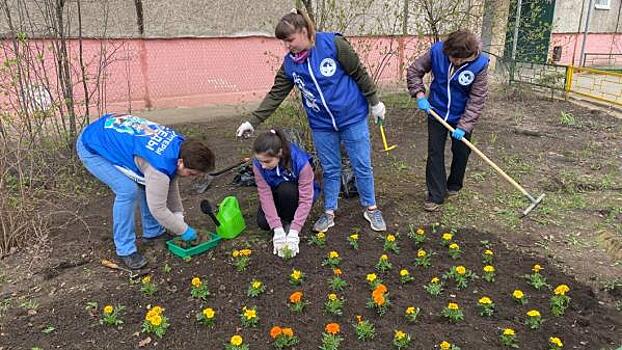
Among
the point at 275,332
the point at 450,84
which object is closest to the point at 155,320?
the point at 275,332

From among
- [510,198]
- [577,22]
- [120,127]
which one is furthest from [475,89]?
[577,22]

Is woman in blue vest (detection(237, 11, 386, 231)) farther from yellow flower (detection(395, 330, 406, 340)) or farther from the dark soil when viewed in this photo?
Answer: yellow flower (detection(395, 330, 406, 340))

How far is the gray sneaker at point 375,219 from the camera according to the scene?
362 centimetres

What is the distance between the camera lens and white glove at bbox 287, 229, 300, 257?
323cm

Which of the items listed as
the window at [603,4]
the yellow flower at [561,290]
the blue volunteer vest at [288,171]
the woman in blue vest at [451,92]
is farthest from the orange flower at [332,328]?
the window at [603,4]

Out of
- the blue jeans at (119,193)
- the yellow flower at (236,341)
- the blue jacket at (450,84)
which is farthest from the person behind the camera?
the blue jacket at (450,84)

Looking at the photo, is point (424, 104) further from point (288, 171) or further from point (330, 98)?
point (288, 171)

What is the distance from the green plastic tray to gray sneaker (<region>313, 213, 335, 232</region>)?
2.30ft

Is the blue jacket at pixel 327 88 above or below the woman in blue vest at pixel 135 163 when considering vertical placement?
above

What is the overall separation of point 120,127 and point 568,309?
2.77m

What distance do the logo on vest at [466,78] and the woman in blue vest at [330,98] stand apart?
0.67 metres

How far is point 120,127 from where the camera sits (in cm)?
302

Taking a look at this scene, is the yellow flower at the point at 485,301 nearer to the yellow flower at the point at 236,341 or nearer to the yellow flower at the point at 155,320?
the yellow flower at the point at 236,341

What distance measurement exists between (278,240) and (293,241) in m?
0.10
